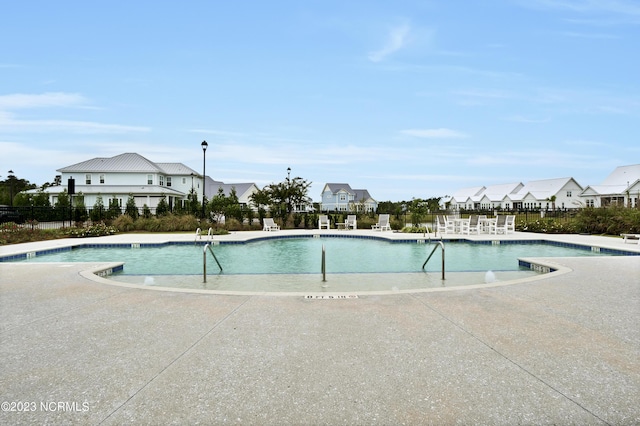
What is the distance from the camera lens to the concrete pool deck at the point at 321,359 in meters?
2.42

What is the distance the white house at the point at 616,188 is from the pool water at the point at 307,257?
40392 mm

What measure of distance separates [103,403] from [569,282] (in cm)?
727

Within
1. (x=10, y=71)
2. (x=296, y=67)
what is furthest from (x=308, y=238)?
(x=10, y=71)

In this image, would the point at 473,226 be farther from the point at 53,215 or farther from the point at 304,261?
the point at 53,215

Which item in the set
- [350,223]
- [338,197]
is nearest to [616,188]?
[338,197]

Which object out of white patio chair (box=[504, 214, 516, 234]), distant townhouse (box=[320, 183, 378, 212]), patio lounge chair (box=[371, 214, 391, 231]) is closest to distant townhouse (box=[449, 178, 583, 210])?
distant townhouse (box=[320, 183, 378, 212])

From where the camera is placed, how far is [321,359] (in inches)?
126

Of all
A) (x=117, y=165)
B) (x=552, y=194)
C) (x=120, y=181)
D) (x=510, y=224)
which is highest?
(x=117, y=165)

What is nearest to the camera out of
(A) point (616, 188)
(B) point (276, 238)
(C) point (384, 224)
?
(B) point (276, 238)

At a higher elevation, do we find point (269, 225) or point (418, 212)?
point (418, 212)

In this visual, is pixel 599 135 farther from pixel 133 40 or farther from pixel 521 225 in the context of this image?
pixel 133 40

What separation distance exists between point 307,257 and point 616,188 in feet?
169

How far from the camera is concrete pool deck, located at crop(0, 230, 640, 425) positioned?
7.95 ft

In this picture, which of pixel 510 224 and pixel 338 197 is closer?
pixel 510 224
